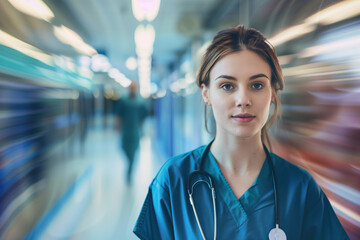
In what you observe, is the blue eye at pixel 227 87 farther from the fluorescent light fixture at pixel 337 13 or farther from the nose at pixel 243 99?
the fluorescent light fixture at pixel 337 13

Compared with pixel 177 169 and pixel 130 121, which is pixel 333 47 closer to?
pixel 177 169

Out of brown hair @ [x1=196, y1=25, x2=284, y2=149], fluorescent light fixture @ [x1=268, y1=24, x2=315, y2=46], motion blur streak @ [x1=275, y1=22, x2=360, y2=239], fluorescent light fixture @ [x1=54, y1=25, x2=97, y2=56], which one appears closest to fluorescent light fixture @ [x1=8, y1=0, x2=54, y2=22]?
fluorescent light fixture @ [x1=54, y1=25, x2=97, y2=56]

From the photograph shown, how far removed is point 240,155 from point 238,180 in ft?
0.28

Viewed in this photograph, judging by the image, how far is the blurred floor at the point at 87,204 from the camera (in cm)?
224

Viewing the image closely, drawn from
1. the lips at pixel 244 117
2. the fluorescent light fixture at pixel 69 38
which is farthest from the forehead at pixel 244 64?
the fluorescent light fixture at pixel 69 38

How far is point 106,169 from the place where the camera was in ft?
15.1

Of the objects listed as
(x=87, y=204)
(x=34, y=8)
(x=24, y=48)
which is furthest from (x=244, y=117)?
(x=87, y=204)

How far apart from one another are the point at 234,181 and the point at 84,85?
10.6 ft

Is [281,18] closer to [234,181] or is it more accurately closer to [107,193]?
[234,181]

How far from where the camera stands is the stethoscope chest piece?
733 mm

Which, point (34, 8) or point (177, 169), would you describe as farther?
point (34, 8)

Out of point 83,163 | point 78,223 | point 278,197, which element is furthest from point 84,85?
→ point 278,197

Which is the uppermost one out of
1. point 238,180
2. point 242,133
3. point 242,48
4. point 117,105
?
point 242,48

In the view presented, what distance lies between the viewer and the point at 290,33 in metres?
0.98
